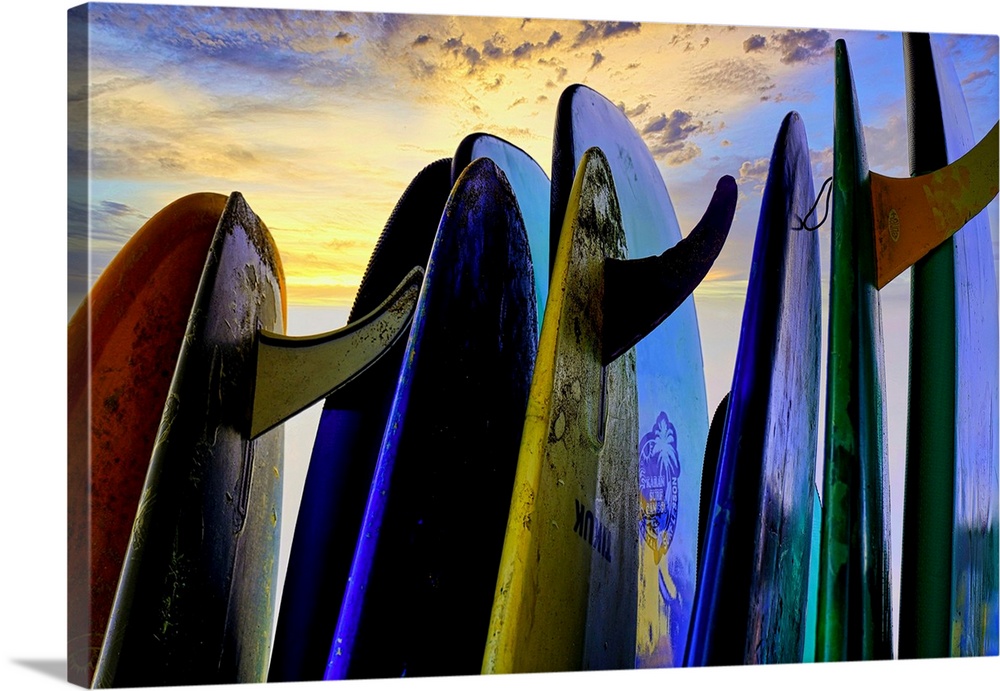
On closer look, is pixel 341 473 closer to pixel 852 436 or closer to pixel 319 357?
pixel 319 357

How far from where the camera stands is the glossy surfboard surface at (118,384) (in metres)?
2.73

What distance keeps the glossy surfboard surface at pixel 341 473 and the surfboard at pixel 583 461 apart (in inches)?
12.1

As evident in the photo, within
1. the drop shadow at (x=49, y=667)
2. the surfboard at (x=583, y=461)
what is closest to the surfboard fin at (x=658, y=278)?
the surfboard at (x=583, y=461)

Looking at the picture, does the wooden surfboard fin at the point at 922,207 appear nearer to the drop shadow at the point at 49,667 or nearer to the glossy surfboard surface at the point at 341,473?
the glossy surfboard surface at the point at 341,473

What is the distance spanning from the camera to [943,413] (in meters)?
3.48

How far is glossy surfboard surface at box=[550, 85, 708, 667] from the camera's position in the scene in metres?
3.19

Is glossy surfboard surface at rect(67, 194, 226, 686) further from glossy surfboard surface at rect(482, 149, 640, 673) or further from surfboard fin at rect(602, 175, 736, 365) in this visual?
surfboard fin at rect(602, 175, 736, 365)

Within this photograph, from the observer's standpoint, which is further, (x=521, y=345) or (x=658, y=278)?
(x=658, y=278)

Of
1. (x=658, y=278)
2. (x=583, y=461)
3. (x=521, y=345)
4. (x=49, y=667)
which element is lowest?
(x=49, y=667)

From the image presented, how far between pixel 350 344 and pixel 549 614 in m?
0.69

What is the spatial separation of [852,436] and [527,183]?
0.99 meters

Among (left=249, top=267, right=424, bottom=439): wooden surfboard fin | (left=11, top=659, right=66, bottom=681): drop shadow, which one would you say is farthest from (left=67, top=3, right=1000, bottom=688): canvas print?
(left=11, top=659, right=66, bottom=681): drop shadow

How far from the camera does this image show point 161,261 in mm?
2799

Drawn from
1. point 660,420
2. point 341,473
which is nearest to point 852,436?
point 660,420
